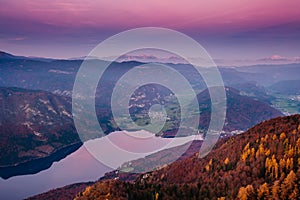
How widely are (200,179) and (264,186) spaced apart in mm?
15247

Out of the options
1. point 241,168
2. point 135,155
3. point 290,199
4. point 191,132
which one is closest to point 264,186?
point 290,199

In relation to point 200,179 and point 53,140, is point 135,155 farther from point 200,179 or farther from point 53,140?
point 200,179

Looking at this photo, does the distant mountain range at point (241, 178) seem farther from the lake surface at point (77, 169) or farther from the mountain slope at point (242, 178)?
the lake surface at point (77, 169)

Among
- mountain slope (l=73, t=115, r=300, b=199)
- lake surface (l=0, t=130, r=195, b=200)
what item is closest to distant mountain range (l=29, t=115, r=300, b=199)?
mountain slope (l=73, t=115, r=300, b=199)

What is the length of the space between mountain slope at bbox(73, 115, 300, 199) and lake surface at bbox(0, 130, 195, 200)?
6293 centimetres

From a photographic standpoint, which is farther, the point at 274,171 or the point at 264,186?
the point at 274,171

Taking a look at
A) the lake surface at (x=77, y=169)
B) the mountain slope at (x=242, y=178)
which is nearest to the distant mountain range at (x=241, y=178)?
the mountain slope at (x=242, y=178)

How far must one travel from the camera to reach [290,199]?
3525 centimetres

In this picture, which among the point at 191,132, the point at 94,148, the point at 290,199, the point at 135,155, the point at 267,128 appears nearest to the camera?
the point at 290,199

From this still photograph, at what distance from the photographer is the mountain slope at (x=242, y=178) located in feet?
125

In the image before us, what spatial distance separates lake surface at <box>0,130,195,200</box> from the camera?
110 m

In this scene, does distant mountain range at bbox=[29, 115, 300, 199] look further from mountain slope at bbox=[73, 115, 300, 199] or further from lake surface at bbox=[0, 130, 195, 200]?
lake surface at bbox=[0, 130, 195, 200]

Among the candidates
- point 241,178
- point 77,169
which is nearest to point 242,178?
point 241,178

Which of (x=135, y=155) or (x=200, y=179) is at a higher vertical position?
(x=200, y=179)
